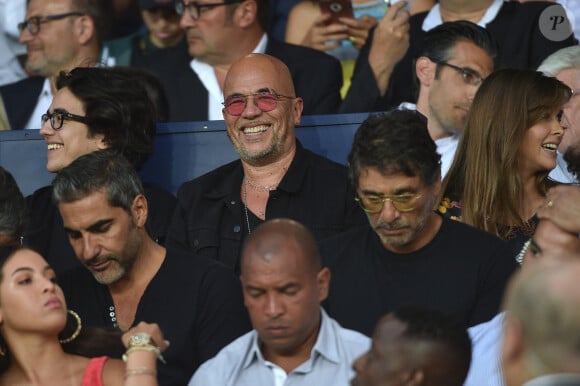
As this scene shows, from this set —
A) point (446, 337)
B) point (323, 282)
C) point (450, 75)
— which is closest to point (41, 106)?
point (450, 75)

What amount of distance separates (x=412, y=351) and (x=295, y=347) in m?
0.68

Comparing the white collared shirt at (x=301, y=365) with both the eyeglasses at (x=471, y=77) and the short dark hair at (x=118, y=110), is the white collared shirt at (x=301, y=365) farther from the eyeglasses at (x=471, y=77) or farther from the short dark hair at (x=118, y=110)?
the eyeglasses at (x=471, y=77)

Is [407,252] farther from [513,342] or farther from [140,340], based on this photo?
[513,342]

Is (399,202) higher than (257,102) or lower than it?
lower

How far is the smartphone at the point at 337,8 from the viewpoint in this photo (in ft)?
23.1

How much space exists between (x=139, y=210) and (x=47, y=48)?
2477 millimetres

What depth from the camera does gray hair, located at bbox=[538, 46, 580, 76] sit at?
6.29 metres

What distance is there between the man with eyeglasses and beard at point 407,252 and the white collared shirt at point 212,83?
7.20ft

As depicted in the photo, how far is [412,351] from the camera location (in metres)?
Answer: 3.76

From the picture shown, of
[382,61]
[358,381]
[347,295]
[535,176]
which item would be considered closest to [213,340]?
[347,295]

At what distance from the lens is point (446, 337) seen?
3.79m

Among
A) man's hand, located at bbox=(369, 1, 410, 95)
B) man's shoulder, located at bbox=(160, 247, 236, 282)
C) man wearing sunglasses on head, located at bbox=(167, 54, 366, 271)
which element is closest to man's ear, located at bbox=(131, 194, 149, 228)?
man's shoulder, located at bbox=(160, 247, 236, 282)

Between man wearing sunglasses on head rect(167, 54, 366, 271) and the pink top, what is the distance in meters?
1.10

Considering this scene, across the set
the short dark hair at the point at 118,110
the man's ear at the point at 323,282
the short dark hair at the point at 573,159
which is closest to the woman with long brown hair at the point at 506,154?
the short dark hair at the point at 573,159
